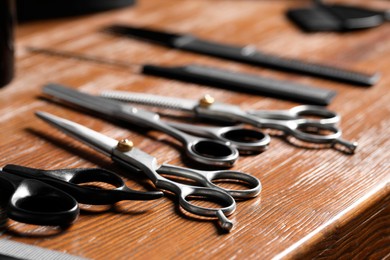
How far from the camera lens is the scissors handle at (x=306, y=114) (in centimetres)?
74

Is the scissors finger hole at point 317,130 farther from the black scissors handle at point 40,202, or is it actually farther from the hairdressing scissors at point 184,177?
the black scissors handle at point 40,202

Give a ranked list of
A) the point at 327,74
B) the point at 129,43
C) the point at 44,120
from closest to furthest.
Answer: the point at 44,120 → the point at 327,74 → the point at 129,43

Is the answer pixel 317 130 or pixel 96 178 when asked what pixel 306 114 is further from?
pixel 96 178

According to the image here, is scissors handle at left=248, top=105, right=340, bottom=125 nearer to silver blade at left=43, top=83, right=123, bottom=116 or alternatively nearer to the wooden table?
the wooden table

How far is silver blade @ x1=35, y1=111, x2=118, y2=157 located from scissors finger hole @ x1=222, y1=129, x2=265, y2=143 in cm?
12

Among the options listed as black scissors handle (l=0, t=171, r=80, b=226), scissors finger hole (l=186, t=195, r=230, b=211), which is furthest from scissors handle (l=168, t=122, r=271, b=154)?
black scissors handle (l=0, t=171, r=80, b=226)

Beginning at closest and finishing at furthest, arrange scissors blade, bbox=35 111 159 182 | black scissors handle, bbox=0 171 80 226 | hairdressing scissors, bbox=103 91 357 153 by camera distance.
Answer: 1. black scissors handle, bbox=0 171 80 226
2. scissors blade, bbox=35 111 159 182
3. hairdressing scissors, bbox=103 91 357 153

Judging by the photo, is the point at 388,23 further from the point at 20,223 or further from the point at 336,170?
the point at 20,223

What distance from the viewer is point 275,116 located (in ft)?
2.46

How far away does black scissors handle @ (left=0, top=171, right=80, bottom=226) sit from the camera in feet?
1.62

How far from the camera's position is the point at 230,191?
0.57 m

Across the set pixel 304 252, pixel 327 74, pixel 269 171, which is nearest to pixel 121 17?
pixel 327 74

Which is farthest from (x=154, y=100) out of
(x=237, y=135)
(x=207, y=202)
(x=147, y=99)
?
(x=207, y=202)

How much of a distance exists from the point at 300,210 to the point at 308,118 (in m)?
0.23
